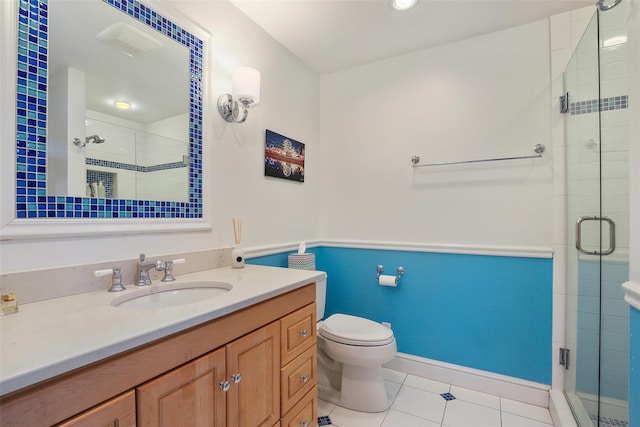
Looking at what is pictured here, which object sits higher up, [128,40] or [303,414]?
[128,40]

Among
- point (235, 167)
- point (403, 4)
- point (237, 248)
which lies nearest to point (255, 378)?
point (237, 248)

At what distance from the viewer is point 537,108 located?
1.84 metres

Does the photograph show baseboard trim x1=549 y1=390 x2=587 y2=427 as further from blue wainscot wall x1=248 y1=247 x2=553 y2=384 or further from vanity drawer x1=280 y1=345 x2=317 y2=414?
vanity drawer x1=280 y1=345 x2=317 y2=414

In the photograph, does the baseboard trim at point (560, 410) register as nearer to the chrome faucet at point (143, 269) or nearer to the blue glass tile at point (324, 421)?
the blue glass tile at point (324, 421)

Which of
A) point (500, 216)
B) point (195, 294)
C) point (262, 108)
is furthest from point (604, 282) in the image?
point (262, 108)

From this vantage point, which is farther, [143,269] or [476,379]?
[476,379]

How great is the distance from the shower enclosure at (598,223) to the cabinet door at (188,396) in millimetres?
1461

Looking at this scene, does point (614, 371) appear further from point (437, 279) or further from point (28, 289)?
point (28, 289)

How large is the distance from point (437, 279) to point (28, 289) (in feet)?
6.82

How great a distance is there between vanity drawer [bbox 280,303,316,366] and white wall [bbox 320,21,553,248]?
1115mm

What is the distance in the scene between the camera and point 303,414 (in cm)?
128

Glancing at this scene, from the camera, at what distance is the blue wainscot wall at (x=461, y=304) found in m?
1.83

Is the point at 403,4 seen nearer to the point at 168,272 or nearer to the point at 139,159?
the point at 139,159

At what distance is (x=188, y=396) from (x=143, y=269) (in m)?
0.56
